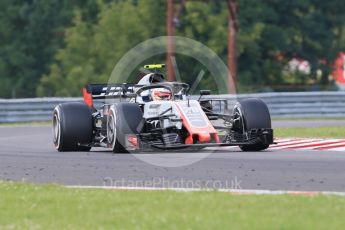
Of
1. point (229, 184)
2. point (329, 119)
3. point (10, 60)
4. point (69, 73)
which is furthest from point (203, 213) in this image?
point (10, 60)

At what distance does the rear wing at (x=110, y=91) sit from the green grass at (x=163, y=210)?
6.96 metres

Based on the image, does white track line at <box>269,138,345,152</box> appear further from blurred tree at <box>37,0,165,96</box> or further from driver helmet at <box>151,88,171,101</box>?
blurred tree at <box>37,0,165,96</box>

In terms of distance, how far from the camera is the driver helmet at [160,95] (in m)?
17.8

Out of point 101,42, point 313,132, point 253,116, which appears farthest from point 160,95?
point 101,42

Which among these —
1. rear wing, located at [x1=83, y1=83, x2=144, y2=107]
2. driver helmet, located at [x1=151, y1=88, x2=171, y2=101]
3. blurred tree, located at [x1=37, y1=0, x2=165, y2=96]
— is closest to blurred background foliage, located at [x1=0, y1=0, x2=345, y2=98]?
blurred tree, located at [x1=37, y1=0, x2=165, y2=96]

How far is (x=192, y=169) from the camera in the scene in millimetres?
14398

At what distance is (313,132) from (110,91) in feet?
22.6

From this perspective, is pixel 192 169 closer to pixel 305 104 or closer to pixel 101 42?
pixel 305 104

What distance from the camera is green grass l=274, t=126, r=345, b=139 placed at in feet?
75.5

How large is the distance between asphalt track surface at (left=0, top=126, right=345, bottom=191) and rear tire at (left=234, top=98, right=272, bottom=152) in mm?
429

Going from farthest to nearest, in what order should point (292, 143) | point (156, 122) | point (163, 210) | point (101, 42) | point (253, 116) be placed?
point (101, 42) → point (292, 143) → point (253, 116) → point (156, 122) → point (163, 210)

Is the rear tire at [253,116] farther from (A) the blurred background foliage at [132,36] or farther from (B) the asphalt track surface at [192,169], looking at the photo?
(A) the blurred background foliage at [132,36]

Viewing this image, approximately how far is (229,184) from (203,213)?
279 centimetres

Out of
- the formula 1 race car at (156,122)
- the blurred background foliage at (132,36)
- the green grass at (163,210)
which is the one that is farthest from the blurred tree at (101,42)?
the green grass at (163,210)
